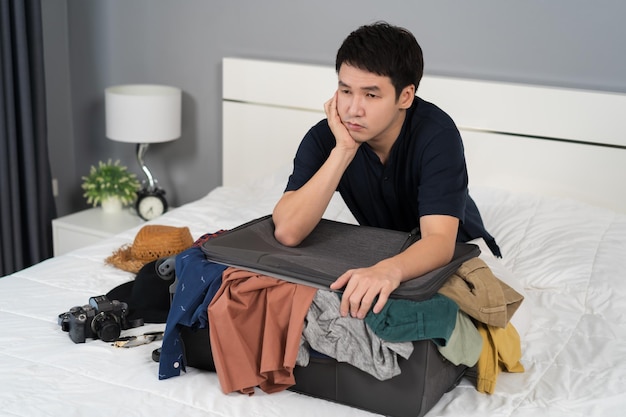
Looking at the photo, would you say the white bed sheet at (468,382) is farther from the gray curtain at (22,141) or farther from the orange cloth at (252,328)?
the gray curtain at (22,141)

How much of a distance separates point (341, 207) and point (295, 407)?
49.6 inches

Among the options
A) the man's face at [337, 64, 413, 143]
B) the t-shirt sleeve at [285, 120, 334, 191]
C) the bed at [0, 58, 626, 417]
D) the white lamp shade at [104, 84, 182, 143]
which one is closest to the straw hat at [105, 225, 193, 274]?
the bed at [0, 58, 626, 417]

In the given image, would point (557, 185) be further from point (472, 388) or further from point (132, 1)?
point (132, 1)

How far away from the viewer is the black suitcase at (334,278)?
1.60 m

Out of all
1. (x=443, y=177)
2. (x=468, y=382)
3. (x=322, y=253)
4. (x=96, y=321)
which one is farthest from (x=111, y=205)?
(x=468, y=382)

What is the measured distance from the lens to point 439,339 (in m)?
1.60

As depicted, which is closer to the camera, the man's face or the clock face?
the man's face

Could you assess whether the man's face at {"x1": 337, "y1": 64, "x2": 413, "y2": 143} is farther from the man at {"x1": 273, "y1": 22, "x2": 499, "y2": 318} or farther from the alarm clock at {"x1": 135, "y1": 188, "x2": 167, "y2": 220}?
the alarm clock at {"x1": 135, "y1": 188, "x2": 167, "y2": 220}

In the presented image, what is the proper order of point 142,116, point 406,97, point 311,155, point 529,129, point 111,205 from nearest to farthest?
point 406,97 → point 311,155 → point 529,129 → point 142,116 → point 111,205

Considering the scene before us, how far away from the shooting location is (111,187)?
3.56 meters

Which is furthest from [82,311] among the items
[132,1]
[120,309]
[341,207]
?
[132,1]

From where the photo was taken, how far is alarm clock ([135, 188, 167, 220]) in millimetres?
3479

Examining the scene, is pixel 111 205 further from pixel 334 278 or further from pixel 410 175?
pixel 334 278

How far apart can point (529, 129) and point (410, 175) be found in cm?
109
